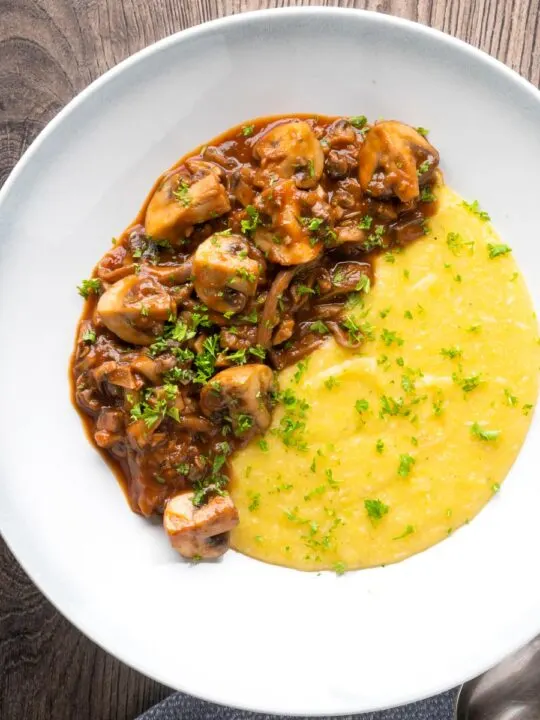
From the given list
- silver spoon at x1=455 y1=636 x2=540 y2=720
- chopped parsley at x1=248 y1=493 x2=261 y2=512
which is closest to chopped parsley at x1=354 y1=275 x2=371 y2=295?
chopped parsley at x1=248 y1=493 x2=261 y2=512

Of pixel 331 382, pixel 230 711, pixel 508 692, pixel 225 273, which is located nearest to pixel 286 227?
pixel 225 273

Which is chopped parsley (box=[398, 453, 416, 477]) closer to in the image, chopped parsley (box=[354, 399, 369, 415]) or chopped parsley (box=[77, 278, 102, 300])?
chopped parsley (box=[354, 399, 369, 415])

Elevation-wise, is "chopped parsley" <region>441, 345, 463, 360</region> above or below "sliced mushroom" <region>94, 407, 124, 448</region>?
above

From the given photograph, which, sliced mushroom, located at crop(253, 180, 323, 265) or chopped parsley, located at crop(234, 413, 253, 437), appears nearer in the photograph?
sliced mushroom, located at crop(253, 180, 323, 265)

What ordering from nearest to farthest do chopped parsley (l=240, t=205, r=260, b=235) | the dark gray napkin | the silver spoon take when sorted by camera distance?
chopped parsley (l=240, t=205, r=260, b=235) → the dark gray napkin → the silver spoon

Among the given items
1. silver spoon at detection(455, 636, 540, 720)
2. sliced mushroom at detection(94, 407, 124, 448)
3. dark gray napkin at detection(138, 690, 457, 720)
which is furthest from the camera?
silver spoon at detection(455, 636, 540, 720)

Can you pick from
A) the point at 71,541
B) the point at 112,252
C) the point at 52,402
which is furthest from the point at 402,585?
the point at 112,252
